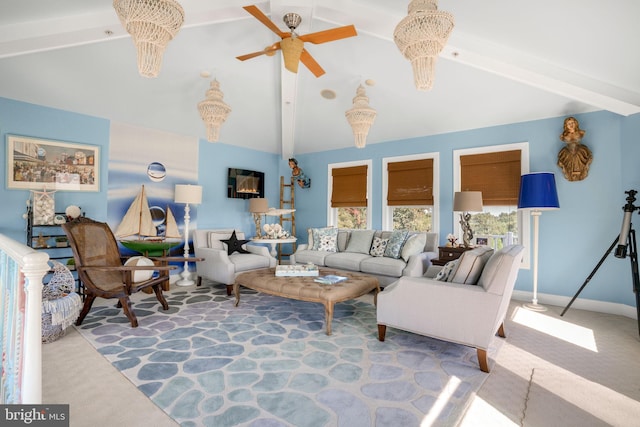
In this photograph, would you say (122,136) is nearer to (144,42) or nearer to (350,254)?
(144,42)

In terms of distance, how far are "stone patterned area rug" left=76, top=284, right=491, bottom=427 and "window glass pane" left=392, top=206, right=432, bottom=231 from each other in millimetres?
2350

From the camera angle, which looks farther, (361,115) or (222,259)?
(222,259)

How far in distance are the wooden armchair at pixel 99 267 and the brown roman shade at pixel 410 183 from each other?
380 cm

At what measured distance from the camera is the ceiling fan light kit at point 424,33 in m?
2.10

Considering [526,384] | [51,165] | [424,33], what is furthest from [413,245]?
[51,165]

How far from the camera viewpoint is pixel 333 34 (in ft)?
8.44

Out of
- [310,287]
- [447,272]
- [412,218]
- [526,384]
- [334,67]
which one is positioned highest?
[334,67]

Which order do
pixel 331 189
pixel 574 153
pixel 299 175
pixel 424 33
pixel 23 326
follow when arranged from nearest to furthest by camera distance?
pixel 23 326 → pixel 424 33 → pixel 574 153 → pixel 331 189 → pixel 299 175

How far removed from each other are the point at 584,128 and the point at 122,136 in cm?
643

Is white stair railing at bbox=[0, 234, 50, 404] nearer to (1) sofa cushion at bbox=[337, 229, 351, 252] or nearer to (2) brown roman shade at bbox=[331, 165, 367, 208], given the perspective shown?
(1) sofa cushion at bbox=[337, 229, 351, 252]

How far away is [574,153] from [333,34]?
11.4ft

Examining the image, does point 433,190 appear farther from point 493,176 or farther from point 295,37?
point 295,37

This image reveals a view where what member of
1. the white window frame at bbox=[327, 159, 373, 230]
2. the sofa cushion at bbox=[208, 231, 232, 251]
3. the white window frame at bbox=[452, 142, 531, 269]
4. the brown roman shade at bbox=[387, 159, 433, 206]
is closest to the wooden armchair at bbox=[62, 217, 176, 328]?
the sofa cushion at bbox=[208, 231, 232, 251]

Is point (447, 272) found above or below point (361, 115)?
below
